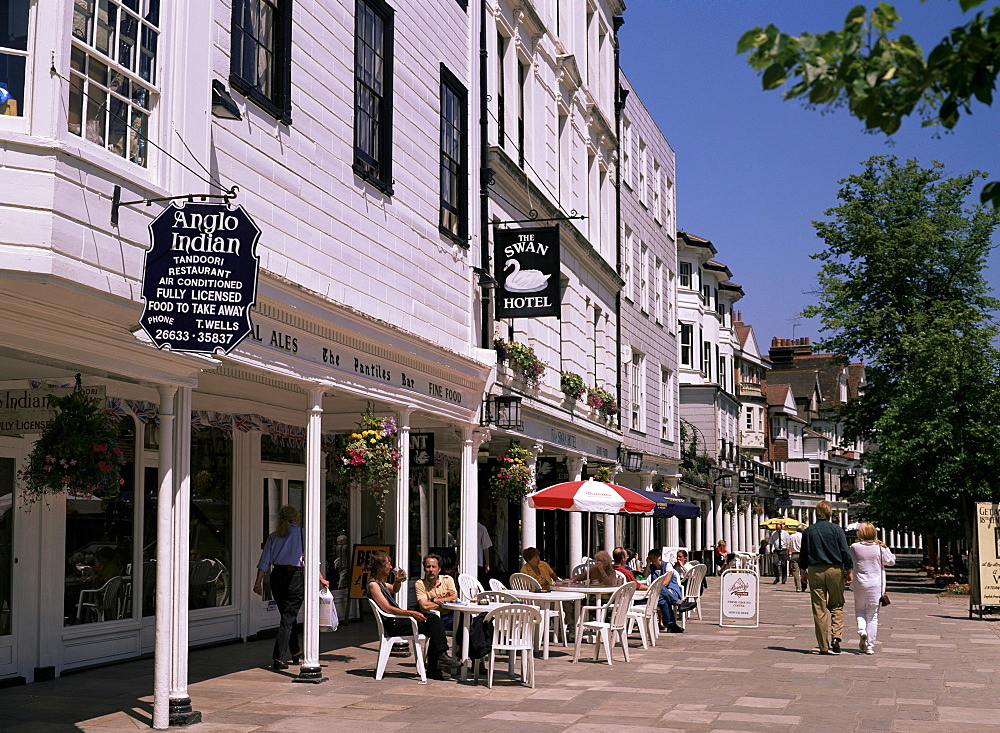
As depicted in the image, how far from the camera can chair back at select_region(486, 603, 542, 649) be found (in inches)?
468

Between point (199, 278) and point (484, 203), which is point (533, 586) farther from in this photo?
point (199, 278)

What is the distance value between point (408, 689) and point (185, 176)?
18.1ft

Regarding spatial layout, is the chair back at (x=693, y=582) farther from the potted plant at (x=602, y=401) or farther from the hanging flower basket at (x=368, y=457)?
the hanging flower basket at (x=368, y=457)

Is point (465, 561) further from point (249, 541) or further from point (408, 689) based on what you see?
point (408, 689)

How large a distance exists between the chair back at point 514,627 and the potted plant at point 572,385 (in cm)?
1169

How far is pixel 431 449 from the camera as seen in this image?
16.2 m

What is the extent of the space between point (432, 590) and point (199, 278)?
547 centimetres

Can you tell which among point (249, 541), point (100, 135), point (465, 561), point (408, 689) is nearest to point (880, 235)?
point (465, 561)

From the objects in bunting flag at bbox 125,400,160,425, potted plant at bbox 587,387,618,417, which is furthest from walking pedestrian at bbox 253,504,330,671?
potted plant at bbox 587,387,618,417

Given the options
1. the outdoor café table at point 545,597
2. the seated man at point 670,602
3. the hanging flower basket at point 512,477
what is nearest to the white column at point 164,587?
the outdoor café table at point 545,597

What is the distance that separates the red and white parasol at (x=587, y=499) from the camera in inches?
700

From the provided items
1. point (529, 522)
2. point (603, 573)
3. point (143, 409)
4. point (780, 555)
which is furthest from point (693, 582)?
point (780, 555)

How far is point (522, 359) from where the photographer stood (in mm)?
20172

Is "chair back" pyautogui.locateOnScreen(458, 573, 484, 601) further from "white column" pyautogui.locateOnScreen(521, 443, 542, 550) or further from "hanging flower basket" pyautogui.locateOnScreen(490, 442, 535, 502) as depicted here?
"white column" pyautogui.locateOnScreen(521, 443, 542, 550)
